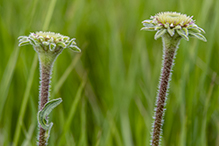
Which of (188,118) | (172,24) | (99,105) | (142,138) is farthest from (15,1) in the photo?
(172,24)

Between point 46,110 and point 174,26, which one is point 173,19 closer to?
point 174,26

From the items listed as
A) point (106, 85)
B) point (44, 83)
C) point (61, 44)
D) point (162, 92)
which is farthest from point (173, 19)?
point (106, 85)

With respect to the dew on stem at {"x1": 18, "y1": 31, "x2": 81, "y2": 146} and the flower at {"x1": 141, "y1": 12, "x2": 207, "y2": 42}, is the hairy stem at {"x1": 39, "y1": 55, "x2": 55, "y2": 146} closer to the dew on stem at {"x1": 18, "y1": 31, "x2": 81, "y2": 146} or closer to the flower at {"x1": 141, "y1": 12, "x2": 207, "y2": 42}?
the dew on stem at {"x1": 18, "y1": 31, "x2": 81, "y2": 146}

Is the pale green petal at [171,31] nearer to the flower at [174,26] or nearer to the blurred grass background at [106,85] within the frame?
the flower at [174,26]

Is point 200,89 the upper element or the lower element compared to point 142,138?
upper

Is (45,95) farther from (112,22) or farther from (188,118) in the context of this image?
(112,22)

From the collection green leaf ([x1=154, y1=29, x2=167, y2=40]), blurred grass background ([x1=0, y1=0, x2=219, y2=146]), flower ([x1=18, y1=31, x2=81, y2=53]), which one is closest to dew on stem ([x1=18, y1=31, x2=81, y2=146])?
flower ([x1=18, y1=31, x2=81, y2=53])
